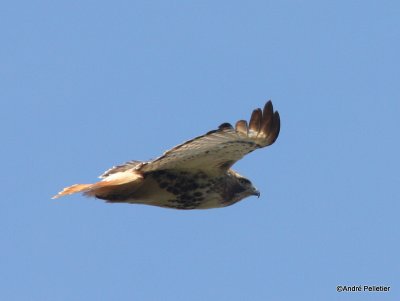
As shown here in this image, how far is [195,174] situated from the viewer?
14.2 m

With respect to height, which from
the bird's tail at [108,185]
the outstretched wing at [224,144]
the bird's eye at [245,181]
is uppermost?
the bird's eye at [245,181]

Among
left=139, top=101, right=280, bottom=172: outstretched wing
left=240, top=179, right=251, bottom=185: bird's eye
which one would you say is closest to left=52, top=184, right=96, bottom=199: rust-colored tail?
left=139, top=101, right=280, bottom=172: outstretched wing

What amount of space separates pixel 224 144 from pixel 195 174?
87cm

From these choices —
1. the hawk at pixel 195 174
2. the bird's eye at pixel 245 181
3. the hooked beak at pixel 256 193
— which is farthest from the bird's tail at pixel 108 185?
the hooked beak at pixel 256 193

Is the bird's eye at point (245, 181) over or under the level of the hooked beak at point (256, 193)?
over

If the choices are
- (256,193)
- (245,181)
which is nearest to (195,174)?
(245,181)

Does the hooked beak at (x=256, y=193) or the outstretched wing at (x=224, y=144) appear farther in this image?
the hooked beak at (x=256, y=193)

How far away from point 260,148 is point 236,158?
0.43 m

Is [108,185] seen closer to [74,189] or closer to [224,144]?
[74,189]

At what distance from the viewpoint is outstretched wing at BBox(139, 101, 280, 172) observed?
13062 millimetres

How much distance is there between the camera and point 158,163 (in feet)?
44.5

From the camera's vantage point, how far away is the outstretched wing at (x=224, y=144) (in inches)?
514

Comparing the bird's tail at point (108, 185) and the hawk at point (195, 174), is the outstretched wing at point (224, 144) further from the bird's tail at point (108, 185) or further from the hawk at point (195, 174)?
the bird's tail at point (108, 185)

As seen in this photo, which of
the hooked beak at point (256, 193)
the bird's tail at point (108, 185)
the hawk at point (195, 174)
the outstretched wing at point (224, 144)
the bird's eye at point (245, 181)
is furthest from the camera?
the hooked beak at point (256, 193)
